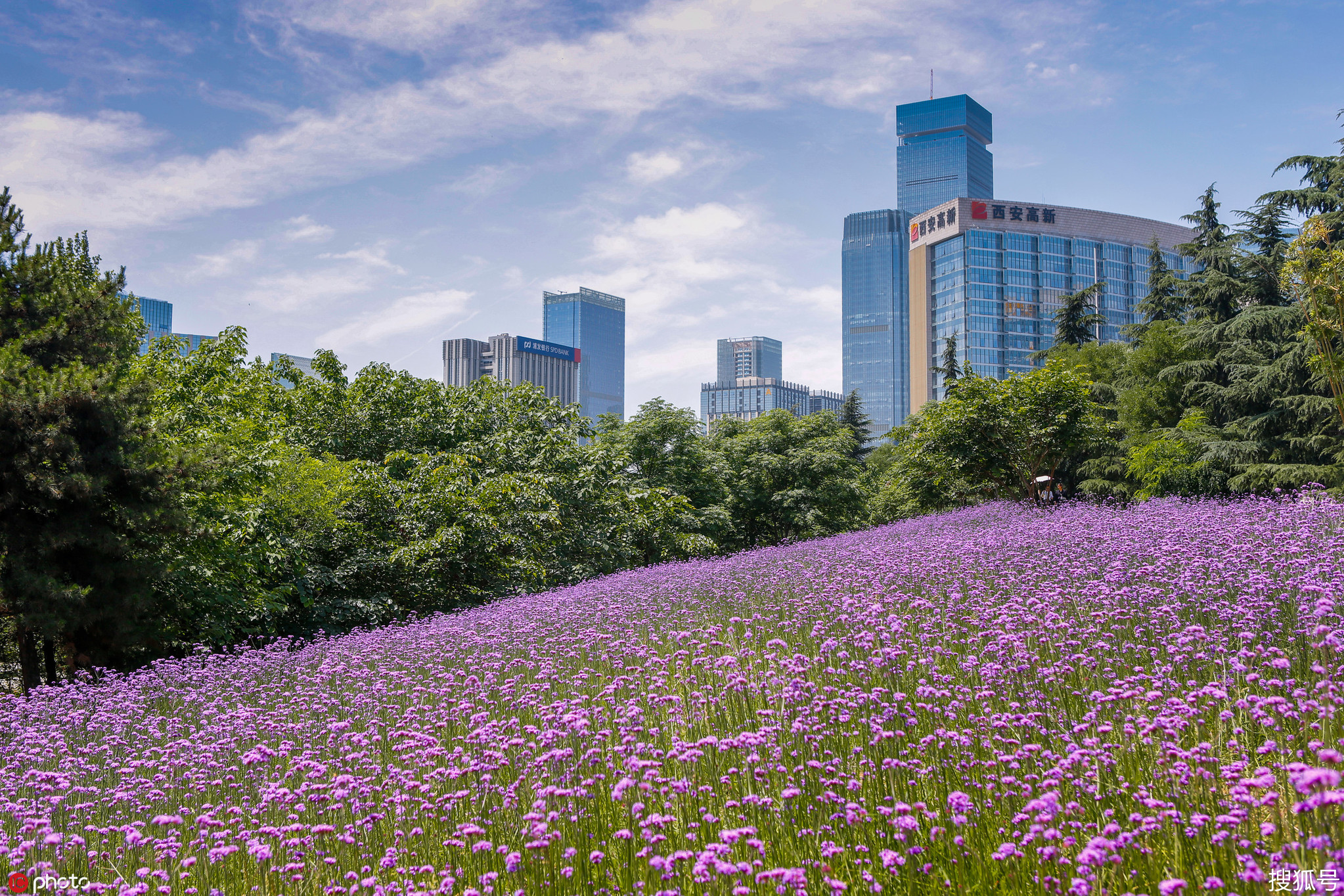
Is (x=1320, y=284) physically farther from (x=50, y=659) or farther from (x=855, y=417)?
(x=855, y=417)

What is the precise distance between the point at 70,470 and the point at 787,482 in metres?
23.7

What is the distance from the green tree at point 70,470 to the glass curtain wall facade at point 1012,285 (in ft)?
385

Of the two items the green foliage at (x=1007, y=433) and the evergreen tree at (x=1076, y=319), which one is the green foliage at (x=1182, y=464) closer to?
the green foliage at (x=1007, y=433)

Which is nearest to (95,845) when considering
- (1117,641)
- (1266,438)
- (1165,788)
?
(1165,788)

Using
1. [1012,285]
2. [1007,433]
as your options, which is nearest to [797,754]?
[1007,433]

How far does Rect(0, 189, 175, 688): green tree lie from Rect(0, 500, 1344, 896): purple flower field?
1.88 metres

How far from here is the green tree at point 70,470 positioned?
854cm

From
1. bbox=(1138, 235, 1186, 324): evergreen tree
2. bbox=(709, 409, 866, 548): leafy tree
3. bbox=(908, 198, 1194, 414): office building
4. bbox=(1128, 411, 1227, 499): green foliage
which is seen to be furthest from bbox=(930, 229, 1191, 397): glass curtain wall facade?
bbox=(1128, 411, 1227, 499): green foliage

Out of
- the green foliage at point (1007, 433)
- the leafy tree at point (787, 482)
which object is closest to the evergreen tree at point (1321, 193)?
the green foliage at point (1007, 433)

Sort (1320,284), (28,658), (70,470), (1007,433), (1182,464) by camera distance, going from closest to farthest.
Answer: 1. (70,470)
2. (28,658)
3. (1320,284)
4. (1182,464)
5. (1007,433)

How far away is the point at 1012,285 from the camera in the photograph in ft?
384

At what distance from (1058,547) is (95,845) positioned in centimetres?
806

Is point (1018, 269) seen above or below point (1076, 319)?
above

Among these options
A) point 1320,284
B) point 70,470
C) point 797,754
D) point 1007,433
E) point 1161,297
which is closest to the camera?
point 797,754
